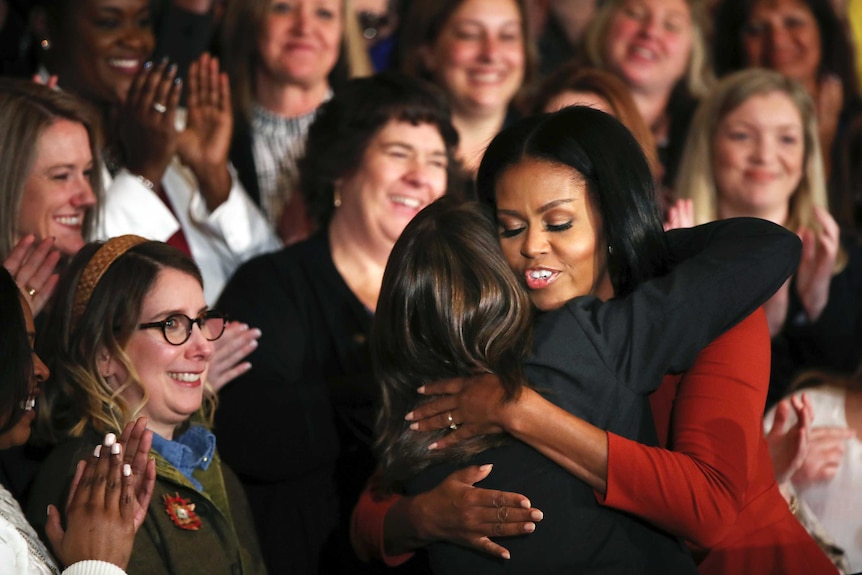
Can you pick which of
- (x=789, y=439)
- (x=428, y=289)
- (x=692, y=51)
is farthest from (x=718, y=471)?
(x=692, y=51)

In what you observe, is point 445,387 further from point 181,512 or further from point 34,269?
point 34,269

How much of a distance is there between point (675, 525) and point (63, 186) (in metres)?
1.81

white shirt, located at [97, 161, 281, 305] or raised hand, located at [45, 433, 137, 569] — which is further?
white shirt, located at [97, 161, 281, 305]

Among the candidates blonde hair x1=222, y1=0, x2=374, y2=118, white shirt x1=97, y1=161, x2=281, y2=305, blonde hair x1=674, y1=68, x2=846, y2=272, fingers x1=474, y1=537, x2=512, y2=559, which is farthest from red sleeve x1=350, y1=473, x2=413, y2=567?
blonde hair x1=674, y1=68, x2=846, y2=272

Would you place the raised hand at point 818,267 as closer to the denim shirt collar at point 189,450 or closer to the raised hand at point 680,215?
the raised hand at point 680,215

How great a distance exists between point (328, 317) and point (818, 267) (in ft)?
5.91

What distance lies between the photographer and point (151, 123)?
3.61 metres

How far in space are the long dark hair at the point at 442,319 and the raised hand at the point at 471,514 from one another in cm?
5

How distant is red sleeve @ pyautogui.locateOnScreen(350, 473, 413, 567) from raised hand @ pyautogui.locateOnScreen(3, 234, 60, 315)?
87 centimetres

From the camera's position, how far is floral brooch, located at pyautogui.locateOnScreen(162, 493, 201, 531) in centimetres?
250

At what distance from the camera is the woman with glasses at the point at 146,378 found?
2543 mm

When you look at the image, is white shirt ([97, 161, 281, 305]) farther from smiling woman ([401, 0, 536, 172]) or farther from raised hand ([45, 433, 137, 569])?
raised hand ([45, 433, 137, 569])

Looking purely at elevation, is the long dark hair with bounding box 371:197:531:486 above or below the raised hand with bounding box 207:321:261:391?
above

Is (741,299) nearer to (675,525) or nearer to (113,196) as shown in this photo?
(675,525)
